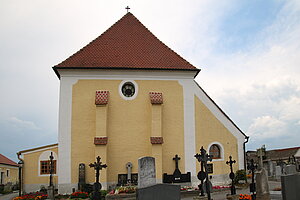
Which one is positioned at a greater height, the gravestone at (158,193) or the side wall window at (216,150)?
the side wall window at (216,150)

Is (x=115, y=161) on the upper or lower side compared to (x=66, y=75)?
lower

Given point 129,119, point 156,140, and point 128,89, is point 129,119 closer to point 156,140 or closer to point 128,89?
point 128,89

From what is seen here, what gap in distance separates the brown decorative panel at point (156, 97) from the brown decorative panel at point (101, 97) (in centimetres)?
266

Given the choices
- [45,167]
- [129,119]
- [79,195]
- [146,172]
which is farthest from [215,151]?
[45,167]

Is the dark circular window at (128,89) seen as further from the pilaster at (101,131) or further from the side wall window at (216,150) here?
the side wall window at (216,150)

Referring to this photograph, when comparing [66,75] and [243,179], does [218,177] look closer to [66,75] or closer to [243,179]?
[243,179]

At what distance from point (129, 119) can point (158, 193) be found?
1148 cm

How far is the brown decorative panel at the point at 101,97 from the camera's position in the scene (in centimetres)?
1822

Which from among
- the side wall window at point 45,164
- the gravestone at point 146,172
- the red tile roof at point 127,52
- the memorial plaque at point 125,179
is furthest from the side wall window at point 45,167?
the gravestone at point 146,172

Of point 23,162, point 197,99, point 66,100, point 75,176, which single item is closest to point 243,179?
point 197,99

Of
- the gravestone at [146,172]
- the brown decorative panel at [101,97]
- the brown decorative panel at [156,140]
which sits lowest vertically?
the gravestone at [146,172]

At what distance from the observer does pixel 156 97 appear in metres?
19.2

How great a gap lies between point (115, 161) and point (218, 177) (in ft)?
21.3

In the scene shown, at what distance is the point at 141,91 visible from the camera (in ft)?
64.5
